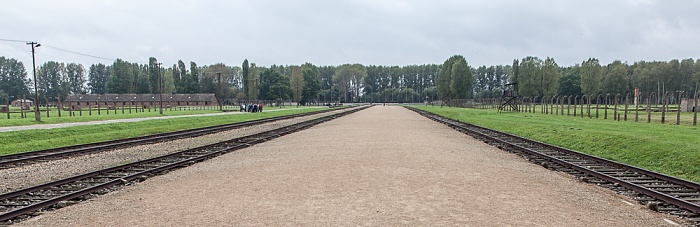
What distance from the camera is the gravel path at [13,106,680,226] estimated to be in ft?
24.3

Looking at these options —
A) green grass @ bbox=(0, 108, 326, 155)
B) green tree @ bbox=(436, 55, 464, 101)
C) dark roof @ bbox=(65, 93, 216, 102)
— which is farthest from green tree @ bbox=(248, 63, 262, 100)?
green grass @ bbox=(0, 108, 326, 155)

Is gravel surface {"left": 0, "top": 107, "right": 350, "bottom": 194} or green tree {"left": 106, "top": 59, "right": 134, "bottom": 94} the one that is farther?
green tree {"left": 106, "top": 59, "right": 134, "bottom": 94}

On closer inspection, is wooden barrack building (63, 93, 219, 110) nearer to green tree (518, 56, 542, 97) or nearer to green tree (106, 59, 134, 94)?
green tree (106, 59, 134, 94)

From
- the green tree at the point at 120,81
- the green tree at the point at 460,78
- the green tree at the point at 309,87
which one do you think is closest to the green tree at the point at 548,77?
the green tree at the point at 460,78

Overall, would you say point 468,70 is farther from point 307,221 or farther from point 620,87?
point 307,221

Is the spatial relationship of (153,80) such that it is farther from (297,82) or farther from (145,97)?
(297,82)

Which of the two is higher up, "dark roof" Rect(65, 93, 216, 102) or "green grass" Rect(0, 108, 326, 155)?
"dark roof" Rect(65, 93, 216, 102)

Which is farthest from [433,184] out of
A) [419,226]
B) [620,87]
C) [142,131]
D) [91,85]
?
[91,85]

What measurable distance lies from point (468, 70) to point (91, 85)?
16470 centimetres

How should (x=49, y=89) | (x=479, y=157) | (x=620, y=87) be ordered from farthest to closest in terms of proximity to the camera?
1. (x=49, y=89)
2. (x=620, y=87)
3. (x=479, y=157)

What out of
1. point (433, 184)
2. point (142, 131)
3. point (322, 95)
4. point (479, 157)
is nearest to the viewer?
point (433, 184)

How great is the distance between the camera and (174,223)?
287 inches

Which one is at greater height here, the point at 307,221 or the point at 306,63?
the point at 306,63

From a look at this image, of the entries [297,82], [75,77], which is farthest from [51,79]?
[297,82]
